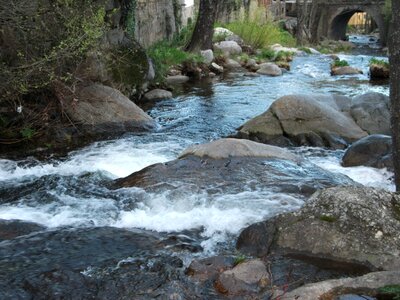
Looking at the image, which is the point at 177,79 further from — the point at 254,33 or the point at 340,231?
the point at 340,231

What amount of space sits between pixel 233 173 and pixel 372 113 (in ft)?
12.7

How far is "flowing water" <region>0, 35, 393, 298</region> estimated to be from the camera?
16.7 feet

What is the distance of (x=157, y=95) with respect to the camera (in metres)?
12.1

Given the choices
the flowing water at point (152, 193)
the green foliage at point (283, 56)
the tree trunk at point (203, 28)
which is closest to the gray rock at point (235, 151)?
the flowing water at point (152, 193)

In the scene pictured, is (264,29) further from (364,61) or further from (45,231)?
(45,231)

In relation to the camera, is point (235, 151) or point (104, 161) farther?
point (104, 161)

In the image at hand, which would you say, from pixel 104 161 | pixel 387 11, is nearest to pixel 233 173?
pixel 104 161

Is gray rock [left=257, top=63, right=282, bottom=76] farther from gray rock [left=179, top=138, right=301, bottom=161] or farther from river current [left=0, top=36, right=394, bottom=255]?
gray rock [left=179, top=138, right=301, bottom=161]

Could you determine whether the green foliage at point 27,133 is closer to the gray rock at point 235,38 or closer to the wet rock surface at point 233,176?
the wet rock surface at point 233,176

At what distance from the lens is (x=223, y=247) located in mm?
4543

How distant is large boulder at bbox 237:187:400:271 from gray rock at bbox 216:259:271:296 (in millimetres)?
323

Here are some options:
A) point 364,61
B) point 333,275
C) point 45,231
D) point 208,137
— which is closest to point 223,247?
point 333,275

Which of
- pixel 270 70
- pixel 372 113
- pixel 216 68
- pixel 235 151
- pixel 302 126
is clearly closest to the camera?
pixel 235 151

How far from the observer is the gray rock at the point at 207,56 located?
16422mm
